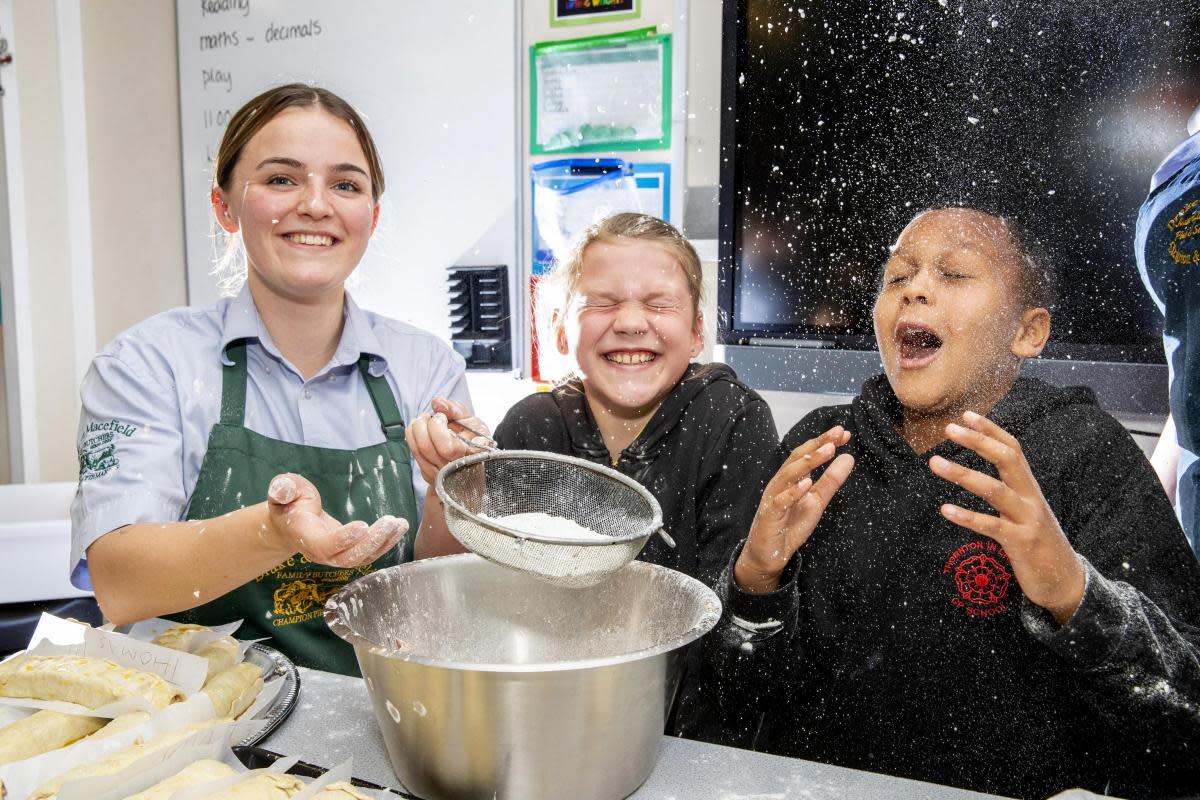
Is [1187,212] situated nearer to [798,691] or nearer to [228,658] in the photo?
[798,691]

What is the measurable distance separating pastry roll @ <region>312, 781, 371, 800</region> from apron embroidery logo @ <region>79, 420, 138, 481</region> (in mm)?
431

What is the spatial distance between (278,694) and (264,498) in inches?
9.2

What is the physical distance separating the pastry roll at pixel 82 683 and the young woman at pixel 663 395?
0.36 m

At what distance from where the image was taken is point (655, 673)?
0.43m

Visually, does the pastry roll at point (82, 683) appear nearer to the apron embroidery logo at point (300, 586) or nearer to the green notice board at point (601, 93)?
the apron embroidery logo at point (300, 586)

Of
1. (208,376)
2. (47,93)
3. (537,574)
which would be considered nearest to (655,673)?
(537,574)

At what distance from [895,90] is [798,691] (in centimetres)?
46

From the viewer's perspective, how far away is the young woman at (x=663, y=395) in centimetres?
64

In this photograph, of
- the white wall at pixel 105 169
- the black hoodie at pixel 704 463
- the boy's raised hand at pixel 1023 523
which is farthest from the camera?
the white wall at pixel 105 169

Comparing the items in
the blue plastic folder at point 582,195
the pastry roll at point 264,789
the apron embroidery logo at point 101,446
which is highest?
the blue plastic folder at point 582,195

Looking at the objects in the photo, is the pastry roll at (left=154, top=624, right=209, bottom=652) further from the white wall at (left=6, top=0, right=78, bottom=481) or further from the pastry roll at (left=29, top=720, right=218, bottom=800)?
the white wall at (left=6, top=0, right=78, bottom=481)

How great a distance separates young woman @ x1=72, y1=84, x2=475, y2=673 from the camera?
2.23 feet

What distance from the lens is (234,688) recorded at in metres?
0.54

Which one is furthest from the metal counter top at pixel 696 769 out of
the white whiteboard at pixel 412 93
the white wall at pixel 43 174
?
the white wall at pixel 43 174
